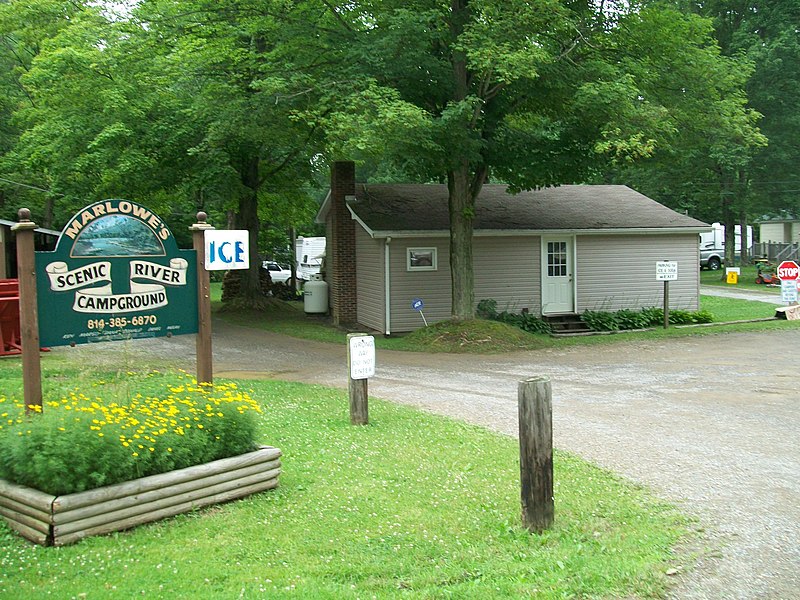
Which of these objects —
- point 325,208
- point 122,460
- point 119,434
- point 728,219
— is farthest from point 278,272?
point 122,460

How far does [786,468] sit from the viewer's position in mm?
8086

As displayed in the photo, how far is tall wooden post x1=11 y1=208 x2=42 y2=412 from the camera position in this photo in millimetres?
7070

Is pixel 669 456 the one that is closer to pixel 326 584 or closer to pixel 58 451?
pixel 326 584

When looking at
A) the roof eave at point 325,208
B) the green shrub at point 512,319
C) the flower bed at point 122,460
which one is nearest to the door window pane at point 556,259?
the green shrub at point 512,319

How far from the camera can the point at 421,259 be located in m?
21.9

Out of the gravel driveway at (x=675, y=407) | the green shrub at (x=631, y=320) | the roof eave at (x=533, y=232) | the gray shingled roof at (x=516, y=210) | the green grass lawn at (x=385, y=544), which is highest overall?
the gray shingled roof at (x=516, y=210)

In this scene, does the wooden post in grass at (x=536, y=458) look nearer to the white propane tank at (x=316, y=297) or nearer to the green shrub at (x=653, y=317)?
the green shrub at (x=653, y=317)

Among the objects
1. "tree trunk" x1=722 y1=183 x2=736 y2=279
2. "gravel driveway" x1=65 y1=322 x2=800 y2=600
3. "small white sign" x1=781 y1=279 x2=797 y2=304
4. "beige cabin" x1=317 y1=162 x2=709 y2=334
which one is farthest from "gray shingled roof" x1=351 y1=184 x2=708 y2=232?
"tree trunk" x1=722 y1=183 x2=736 y2=279

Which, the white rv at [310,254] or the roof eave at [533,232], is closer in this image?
the roof eave at [533,232]

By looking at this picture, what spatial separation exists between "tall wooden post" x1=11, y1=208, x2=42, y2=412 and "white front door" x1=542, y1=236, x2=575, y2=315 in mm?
17465

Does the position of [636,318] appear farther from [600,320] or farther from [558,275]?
[558,275]

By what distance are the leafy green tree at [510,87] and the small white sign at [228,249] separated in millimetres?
5586

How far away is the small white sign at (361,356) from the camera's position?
9625 mm

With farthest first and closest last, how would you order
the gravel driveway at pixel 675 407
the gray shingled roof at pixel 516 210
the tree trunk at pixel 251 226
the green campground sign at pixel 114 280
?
the tree trunk at pixel 251 226, the gray shingled roof at pixel 516 210, the green campground sign at pixel 114 280, the gravel driveway at pixel 675 407
